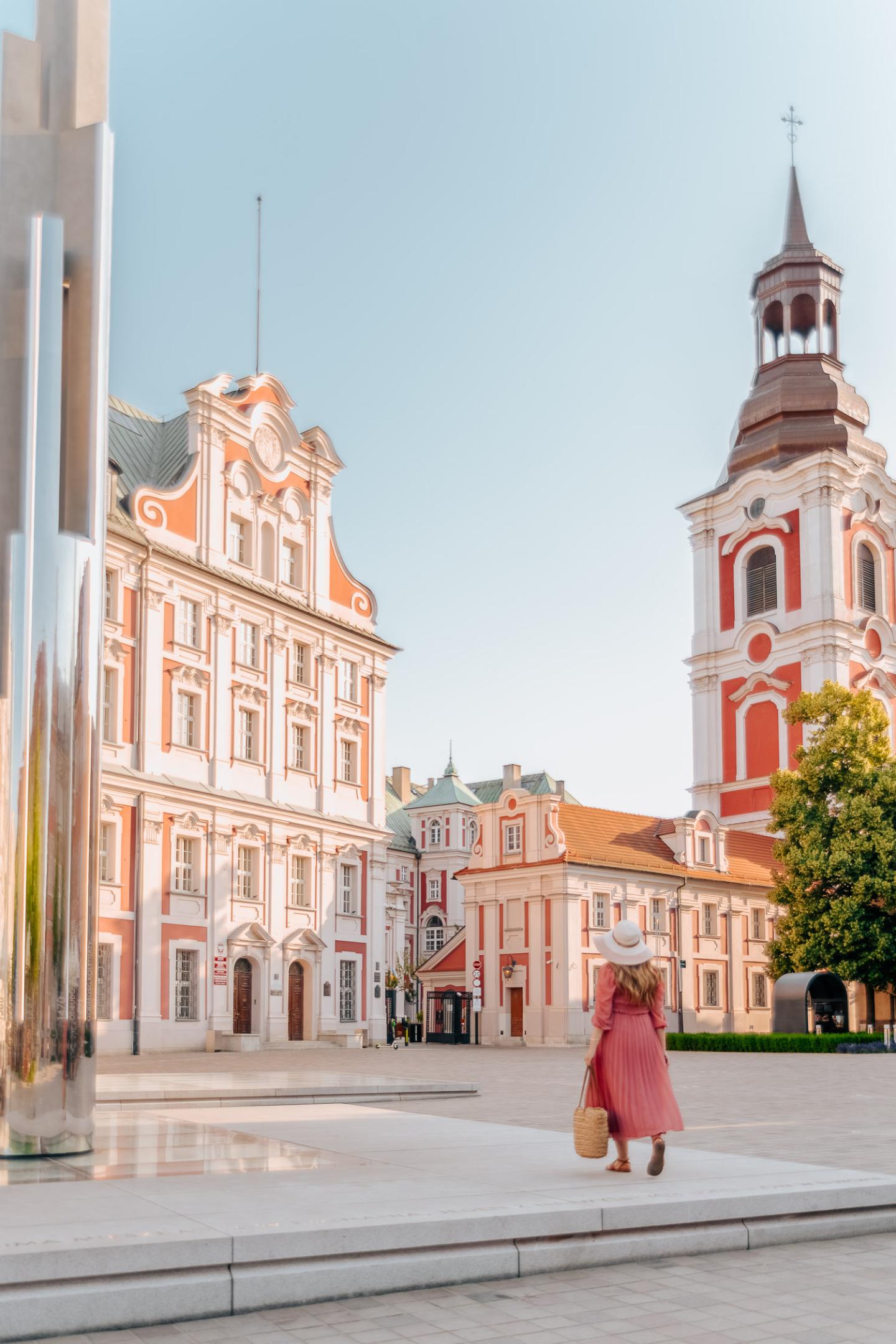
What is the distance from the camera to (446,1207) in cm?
813

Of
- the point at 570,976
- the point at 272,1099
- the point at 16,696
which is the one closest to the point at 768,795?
the point at 570,976

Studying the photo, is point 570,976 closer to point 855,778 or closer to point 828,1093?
point 855,778

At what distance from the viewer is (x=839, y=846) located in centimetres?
4494

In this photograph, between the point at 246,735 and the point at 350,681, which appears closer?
the point at 246,735

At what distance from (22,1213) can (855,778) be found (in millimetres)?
41458

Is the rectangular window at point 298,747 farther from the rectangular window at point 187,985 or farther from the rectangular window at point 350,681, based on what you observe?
the rectangular window at point 187,985

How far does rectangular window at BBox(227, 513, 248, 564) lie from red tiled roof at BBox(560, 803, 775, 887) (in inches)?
675

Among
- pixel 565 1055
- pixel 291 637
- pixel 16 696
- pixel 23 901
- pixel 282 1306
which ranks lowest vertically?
pixel 565 1055

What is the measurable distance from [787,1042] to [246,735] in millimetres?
19534

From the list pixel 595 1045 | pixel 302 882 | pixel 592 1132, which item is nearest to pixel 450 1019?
pixel 302 882

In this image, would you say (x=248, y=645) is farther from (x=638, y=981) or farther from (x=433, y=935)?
(x=433, y=935)

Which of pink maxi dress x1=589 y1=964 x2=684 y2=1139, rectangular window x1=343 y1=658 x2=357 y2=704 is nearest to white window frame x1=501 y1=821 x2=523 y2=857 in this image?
rectangular window x1=343 y1=658 x2=357 y2=704

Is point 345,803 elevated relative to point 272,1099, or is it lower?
elevated

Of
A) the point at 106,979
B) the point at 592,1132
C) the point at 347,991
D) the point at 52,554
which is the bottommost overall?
the point at 347,991
